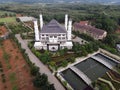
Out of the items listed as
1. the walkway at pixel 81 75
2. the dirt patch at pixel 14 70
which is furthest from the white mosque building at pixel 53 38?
the walkway at pixel 81 75

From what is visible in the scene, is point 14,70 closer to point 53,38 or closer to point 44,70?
point 44,70

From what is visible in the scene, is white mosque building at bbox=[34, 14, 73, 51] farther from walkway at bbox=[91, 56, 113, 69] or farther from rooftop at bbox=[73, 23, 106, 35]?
rooftop at bbox=[73, 23, 106, 35]

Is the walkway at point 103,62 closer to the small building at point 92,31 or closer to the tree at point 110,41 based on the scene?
A: the tree at point 110,41

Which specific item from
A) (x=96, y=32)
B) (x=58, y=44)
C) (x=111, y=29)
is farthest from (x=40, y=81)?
(x=111, y=29)

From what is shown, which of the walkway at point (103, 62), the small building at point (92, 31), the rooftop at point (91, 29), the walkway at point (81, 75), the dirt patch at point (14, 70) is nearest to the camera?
the dirt patch at point (14, 70)

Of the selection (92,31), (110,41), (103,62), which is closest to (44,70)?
(103,62)

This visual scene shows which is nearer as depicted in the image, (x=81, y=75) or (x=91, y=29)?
(x=81, y=75)

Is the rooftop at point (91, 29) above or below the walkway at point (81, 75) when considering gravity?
above

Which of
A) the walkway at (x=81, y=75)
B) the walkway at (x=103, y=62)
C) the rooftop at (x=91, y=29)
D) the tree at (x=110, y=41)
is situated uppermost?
the rooftop at (x=91, y=29)
